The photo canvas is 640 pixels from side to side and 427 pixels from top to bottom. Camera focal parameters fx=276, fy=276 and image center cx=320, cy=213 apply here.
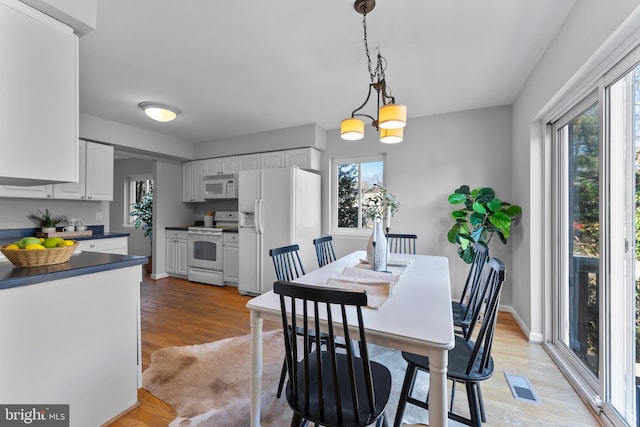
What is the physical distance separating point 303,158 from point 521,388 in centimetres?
349

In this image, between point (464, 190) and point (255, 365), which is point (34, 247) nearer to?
point (255, 365)

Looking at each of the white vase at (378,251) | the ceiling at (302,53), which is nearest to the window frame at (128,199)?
the ceiling at (302,53)

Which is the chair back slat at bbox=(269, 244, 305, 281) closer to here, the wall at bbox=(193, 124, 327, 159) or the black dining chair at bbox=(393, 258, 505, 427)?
the black dining chair at bbox=(393, 258, 505, 427)

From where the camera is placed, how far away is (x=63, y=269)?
144 centimetres

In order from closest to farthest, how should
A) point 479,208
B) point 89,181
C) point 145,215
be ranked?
point 479,208, point 89,181, point 145,215

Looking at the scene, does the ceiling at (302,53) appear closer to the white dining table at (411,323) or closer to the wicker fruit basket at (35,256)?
the wicker fruit basket at (35,256)

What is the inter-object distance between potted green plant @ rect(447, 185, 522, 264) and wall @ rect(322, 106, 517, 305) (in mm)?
326

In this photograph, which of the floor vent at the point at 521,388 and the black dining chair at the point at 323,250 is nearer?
the floor vent at the point at 521,388

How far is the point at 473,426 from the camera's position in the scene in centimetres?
128

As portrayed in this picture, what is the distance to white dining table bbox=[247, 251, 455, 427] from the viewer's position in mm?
1016

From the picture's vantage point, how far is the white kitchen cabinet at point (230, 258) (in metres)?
4.44

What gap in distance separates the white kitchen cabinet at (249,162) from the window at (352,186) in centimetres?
126

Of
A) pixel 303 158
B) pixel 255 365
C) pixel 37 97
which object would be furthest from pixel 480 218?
pixel 37 97

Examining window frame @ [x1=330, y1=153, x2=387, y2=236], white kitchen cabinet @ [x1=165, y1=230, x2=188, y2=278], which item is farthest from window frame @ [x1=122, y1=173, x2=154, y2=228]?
window frame @ [x1=330, y1=153, x2=387, y2=236]
